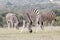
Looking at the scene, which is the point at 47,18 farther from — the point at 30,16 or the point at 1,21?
the point at 1,21

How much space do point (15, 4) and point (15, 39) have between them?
41008mm

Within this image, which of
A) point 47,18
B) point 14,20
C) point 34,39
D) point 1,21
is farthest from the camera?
point 1,21

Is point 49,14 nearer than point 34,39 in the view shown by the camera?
No

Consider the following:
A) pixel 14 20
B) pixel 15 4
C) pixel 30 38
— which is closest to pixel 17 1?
pixel 15 4

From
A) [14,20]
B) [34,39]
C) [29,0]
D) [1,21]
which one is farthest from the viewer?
[29,0]

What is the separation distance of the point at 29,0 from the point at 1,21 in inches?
777

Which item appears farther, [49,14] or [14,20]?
[14,20]

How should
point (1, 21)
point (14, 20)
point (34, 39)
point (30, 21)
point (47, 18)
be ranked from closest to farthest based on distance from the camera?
point (34, 39), point (30, 21), point (47, 18), point (14, 20), point (1, 21)

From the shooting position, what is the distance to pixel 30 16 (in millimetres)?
26422

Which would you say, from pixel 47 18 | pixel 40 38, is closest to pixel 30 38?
pixel 40 38

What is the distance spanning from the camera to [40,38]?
20.1 m

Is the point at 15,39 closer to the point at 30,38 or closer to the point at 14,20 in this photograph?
the point at 30,38

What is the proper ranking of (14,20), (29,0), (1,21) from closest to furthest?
1. (14,20)
2. (1,21)
3. (29,0)

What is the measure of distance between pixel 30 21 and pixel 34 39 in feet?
22.1
